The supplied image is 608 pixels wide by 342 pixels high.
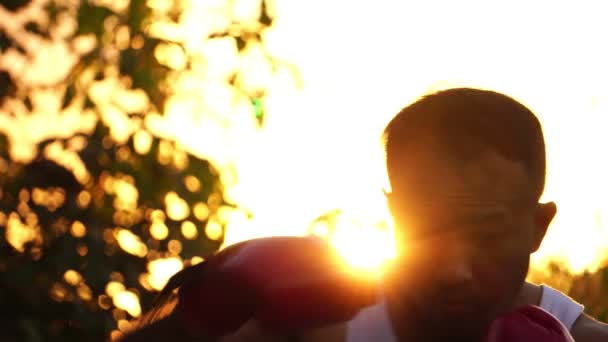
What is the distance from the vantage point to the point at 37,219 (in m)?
4.90

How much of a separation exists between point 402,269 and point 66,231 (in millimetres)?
2437

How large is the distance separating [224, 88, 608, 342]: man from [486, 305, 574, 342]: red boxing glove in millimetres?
66

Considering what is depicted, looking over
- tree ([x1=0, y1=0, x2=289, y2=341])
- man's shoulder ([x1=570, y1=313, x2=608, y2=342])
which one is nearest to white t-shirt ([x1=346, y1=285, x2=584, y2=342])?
man's shoulder ([x1=570, y1=313, x2=608, y2=342])

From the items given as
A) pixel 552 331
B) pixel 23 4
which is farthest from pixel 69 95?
pixel 552 331

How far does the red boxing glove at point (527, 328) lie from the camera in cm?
248

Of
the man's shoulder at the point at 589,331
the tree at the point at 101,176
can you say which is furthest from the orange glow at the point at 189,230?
the man's shoulder at the point at 589,331

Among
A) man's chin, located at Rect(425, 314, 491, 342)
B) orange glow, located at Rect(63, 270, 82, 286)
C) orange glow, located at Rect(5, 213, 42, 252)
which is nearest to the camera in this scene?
man's chin, located at Rect(425, 314, 491, 342)

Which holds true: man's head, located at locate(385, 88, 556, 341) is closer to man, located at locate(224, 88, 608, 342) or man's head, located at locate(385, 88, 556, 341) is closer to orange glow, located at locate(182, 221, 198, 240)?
man, located at locate(224, 88, 608, 342)

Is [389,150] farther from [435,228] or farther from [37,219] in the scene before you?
[37,219]

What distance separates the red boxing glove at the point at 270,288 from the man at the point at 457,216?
4cm

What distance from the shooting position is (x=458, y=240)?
255 centimetres

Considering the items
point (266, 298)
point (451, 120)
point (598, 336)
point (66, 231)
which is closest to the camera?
point (266, 298)

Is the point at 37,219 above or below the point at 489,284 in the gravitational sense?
below

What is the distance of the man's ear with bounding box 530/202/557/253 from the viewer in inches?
107
